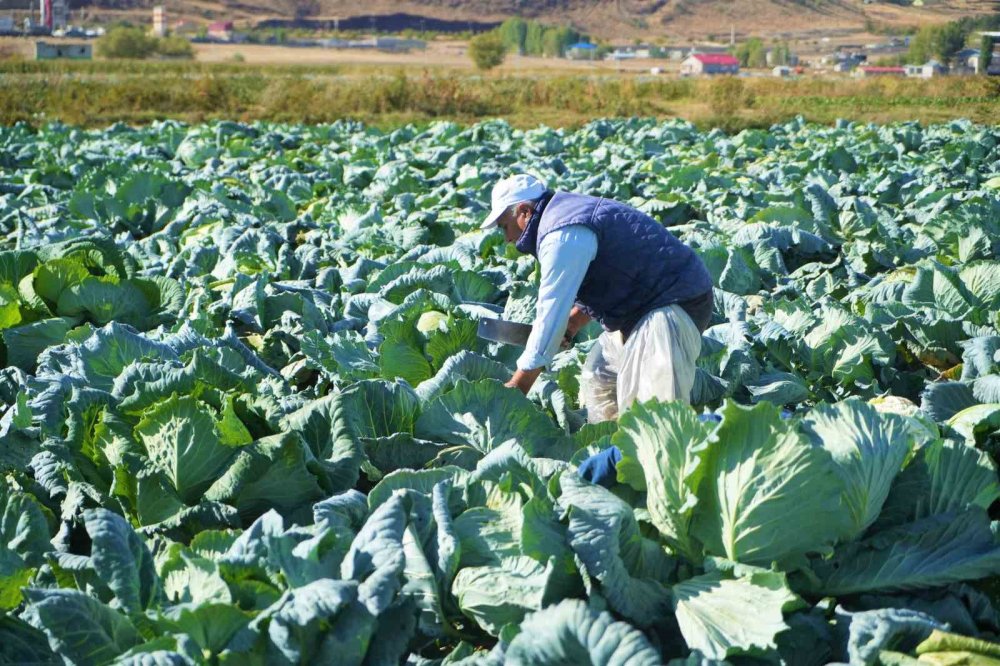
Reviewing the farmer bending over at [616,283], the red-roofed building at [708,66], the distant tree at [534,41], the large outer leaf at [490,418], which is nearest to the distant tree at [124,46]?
the red-roofed building at [708,66]

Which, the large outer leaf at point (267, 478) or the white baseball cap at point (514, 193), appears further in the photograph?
the white baseball cap at point (514, 193)

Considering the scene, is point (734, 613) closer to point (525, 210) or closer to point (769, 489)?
point (769, 489)

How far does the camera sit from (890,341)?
5.23m

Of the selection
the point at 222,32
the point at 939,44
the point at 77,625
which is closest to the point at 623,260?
the point at 77,625

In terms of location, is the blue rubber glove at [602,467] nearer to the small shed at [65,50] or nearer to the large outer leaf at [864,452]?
the large outer leaf at [864,452]

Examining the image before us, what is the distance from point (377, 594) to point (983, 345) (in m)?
3.50

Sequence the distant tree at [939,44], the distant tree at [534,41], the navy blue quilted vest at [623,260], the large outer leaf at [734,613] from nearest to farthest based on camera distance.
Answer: the large outer leaf at [734,613] < the navy blue quilted vest at [623,260] < the distant tree at [939,44] < the distant tree at [534,41]

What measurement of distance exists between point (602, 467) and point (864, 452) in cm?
79

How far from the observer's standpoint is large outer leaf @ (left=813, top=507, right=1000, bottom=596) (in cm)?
282

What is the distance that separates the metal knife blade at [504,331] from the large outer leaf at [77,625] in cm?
242

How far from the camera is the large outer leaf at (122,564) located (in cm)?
278

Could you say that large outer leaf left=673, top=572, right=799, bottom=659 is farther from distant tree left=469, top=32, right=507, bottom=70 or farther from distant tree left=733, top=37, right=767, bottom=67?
distant tree left=733, top=37, right=767, bottom=67

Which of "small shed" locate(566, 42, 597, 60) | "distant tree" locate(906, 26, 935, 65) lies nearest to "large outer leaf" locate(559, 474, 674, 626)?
"distant tree" locate(906, 26, 935, 65)

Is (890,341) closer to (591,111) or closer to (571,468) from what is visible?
(571,468)
